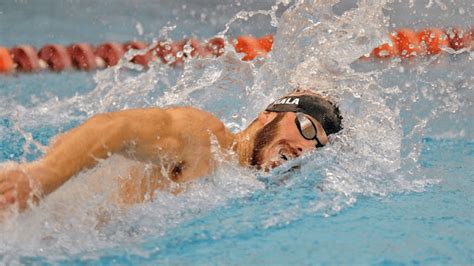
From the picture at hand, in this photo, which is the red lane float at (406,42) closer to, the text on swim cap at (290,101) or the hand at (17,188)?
the text on swim cap at (290,101)

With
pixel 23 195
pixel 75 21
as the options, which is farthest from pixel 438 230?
pixel 75 21

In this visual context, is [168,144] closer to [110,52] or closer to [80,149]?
[80,149]

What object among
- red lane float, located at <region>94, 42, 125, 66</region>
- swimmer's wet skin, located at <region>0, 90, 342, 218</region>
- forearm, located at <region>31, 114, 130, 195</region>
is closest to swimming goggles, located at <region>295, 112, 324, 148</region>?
swimmer's wet skin, located at <region>0, 90, 342, 218</region>

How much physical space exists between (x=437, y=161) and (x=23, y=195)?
2073mm

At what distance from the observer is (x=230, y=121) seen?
3172mm

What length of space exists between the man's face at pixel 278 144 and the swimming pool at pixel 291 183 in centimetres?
6

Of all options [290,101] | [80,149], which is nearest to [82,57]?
[290,101]

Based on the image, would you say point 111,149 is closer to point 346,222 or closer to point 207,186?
point 207,186

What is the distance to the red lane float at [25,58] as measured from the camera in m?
4.59

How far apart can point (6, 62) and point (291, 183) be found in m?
3.04

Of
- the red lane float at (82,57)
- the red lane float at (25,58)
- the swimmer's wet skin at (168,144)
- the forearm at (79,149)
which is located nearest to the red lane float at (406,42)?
the red lane float at (82,57)

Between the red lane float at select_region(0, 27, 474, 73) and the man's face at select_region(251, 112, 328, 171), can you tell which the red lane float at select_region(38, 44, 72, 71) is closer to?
the red lane float at select_region(0, 27, 474, 73)

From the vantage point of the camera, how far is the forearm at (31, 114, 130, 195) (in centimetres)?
141

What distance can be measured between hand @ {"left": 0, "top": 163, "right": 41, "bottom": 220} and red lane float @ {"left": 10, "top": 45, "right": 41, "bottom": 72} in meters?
3.37
